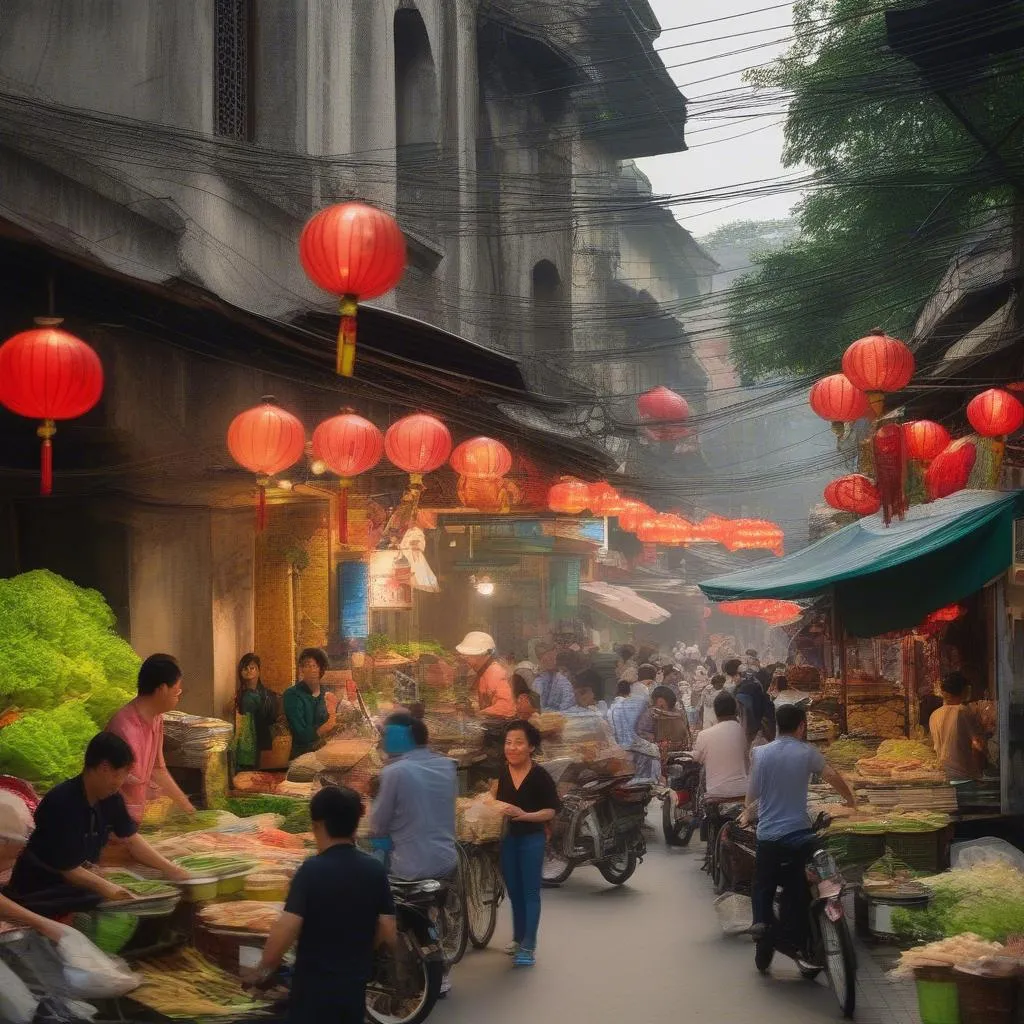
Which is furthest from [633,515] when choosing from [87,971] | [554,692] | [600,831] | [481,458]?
[87,971]

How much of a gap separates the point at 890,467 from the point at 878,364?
38.3 inches

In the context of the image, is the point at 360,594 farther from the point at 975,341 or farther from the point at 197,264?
the point at 975,341

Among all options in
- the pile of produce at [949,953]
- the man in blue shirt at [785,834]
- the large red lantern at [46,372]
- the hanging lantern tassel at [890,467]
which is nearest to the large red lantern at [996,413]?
the hanging lantern tassel at [890,467]

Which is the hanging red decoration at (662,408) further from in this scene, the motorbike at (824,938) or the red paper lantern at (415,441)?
the motorbike at (824,938)

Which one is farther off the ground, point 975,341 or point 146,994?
point 975,341

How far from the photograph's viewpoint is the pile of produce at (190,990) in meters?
6.89

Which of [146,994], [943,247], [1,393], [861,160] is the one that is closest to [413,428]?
[1,393]

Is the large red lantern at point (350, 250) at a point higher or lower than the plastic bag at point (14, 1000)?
higher

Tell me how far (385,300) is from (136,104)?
5.09 m

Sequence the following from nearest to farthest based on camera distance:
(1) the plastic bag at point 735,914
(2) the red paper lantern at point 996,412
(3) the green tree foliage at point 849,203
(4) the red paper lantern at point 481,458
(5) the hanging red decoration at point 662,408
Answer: (1) the plastic bag at point 735,914 < (2) the red paper lantern at point 996,412 < (4) the red paper lantern at point 481,458 < (3) the green tree foliage at point 849,203 < (5) the hanging red decoration at point 662,408

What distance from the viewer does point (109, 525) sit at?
1448cm

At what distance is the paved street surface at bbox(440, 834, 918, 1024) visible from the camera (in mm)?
9242

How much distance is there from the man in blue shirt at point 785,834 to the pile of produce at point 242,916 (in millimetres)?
3531

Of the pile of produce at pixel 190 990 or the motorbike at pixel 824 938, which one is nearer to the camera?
the pile of produce at pixel 190 990
